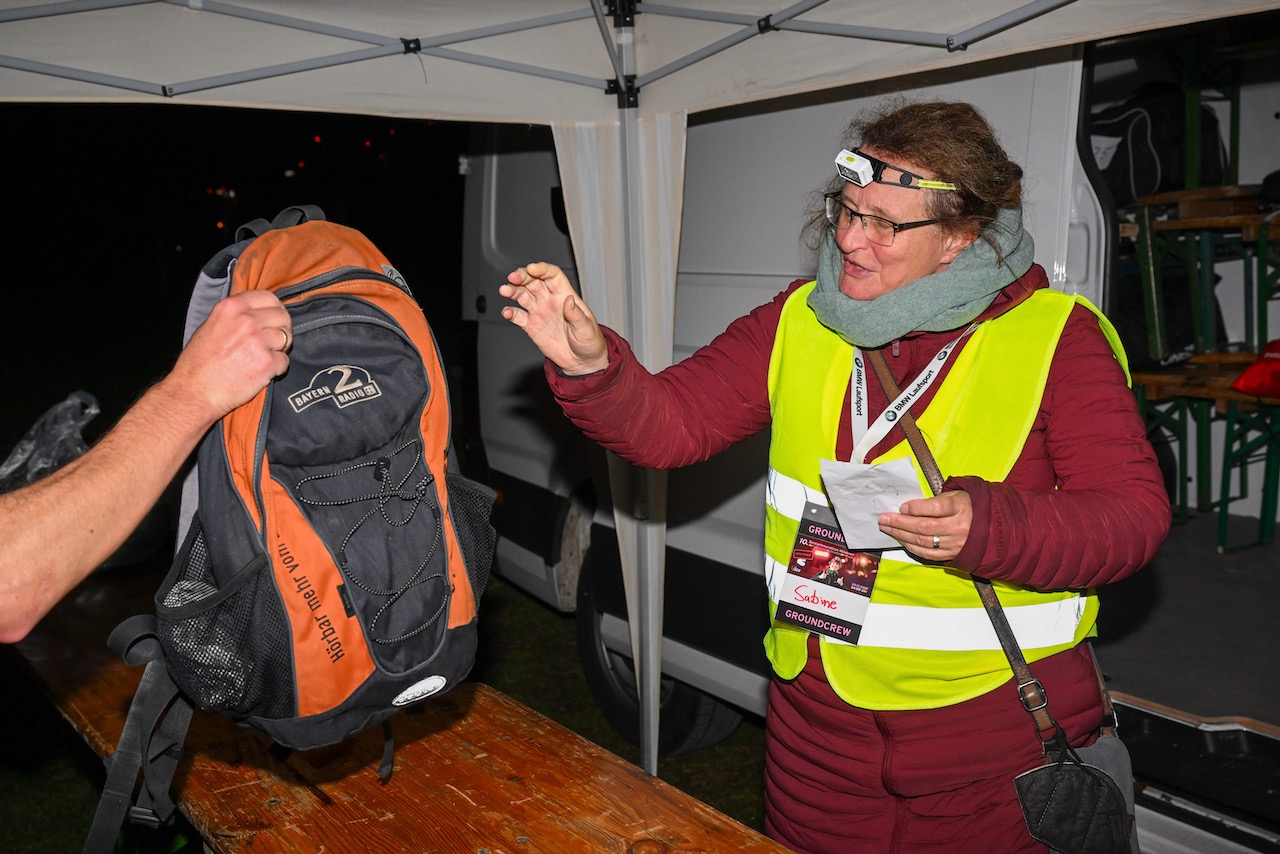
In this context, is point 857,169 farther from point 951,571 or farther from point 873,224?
point 951,571

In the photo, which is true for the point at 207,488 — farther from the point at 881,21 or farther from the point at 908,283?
the point at 881,21

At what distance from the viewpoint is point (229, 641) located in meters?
1.61

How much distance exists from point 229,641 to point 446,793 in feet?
2.22

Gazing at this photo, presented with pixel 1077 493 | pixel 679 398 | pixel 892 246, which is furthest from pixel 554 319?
pixel 1077 493

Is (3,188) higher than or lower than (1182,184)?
higher

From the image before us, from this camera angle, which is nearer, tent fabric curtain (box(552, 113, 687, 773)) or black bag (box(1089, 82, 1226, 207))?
tent fabric curtain (box(552, 113, 687, 773))

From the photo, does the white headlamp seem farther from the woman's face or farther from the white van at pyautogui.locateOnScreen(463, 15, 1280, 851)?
the white van at pyautogui.locateOnScreen(463, 15, 1280, 851)

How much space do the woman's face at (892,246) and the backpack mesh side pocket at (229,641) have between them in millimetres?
1146

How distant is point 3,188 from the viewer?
17609 millimetres

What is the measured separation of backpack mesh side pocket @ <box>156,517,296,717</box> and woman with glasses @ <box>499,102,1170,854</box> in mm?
625

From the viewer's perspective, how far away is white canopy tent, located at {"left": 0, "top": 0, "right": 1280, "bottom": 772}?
2.28 meters

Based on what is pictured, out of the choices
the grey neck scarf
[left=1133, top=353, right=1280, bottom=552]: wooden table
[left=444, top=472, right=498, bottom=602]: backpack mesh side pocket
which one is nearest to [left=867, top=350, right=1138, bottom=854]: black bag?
the grey neck scarf

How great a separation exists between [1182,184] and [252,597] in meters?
5.23

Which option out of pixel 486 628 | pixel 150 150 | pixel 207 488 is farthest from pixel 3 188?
pixel 207 488
